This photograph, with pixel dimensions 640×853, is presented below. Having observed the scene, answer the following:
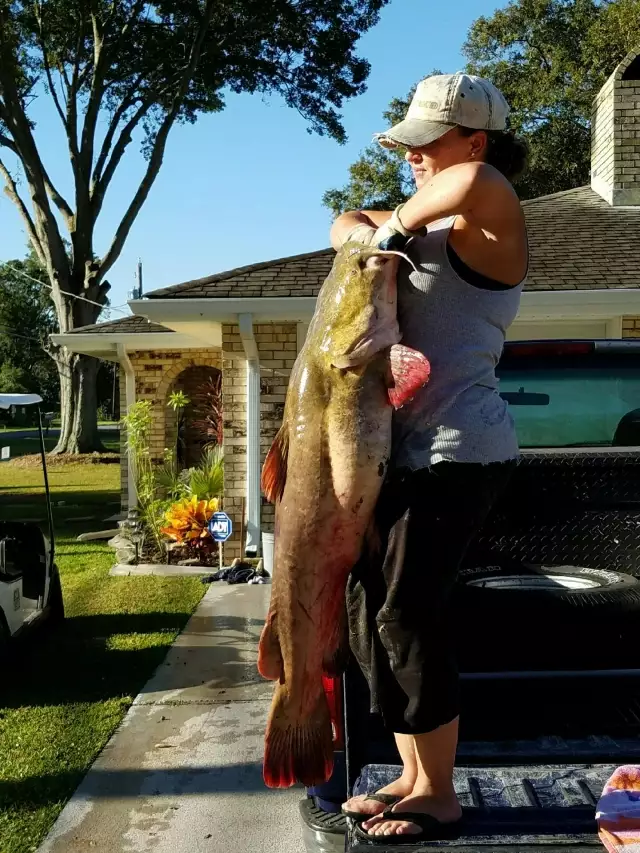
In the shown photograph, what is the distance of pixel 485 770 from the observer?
2.18 m

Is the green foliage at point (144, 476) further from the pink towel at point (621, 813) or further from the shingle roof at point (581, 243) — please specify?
the pink towel at point (621, 813)

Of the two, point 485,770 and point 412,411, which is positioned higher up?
point 412,411

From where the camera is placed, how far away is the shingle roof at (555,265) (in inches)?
335

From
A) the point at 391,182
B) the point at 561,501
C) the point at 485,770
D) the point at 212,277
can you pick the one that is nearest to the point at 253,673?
the point at 561,501

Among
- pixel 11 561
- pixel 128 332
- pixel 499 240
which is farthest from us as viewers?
pixel 128 332

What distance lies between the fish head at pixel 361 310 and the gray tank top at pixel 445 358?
0.07 meters

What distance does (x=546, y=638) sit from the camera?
258 centimetres

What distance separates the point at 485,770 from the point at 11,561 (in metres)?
4.18

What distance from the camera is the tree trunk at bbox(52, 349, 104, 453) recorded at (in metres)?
23.3

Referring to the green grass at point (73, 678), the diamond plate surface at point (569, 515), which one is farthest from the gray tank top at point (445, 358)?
the green grass at point (73, 678)

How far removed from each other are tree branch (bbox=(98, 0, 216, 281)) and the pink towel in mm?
20847

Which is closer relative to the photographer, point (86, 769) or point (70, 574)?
point (86, 769)

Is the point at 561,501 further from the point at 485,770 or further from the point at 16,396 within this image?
the point at 16,396

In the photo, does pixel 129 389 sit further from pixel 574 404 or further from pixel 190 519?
pixel 574 404
